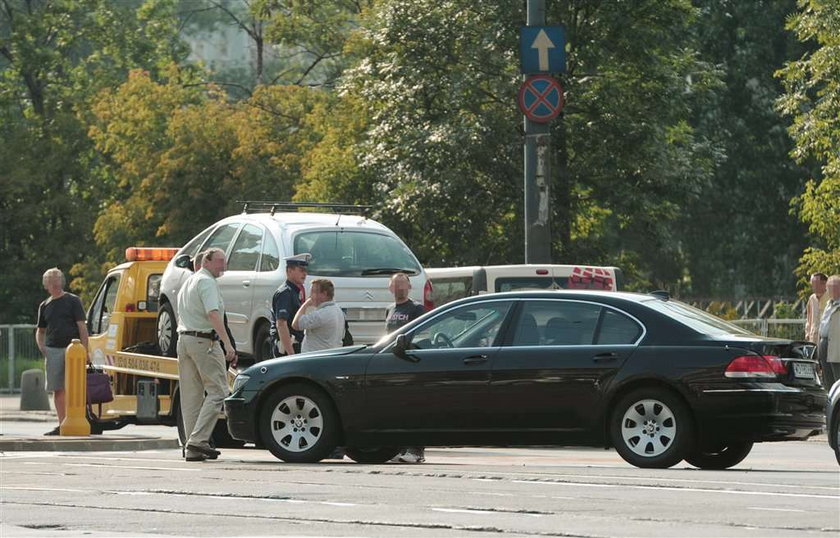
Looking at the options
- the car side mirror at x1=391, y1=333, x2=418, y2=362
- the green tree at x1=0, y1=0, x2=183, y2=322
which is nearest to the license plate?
the car side mirror at x1=391, y1=333, x2=418, y2=362

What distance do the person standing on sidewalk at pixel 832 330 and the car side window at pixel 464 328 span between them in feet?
22.6

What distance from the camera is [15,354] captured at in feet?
147

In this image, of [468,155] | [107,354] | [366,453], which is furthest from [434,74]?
[366,453]

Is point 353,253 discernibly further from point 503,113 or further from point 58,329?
point 503,113

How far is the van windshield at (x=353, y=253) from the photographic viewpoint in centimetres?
1900

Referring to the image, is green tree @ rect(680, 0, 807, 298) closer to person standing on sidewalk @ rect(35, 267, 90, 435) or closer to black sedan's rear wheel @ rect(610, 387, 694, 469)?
person standing on sidewalk @ rect(35, 267, 90, 435)

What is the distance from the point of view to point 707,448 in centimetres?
1480

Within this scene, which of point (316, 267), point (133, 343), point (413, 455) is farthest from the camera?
point (133, 343)

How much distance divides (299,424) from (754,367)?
12.3ft

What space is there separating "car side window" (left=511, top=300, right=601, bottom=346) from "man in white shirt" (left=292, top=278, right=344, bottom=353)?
9.01ft

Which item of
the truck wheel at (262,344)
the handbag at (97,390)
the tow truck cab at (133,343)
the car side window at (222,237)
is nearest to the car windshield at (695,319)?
the truck wheel at (262,344)

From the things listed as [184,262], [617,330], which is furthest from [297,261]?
[617,330]

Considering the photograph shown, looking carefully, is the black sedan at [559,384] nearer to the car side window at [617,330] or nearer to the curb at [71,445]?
the car side window at [617,330]

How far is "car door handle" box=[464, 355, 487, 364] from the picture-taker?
15.1m
